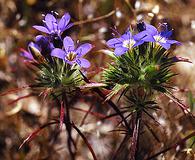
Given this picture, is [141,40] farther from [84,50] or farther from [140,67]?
[84,50]

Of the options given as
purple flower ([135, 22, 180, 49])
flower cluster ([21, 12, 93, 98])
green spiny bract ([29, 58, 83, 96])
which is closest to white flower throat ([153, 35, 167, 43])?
purple flower ([135, 22, 180, 49])

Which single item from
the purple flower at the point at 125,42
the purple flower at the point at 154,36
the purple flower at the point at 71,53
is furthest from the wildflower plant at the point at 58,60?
the purple flower at the point at 154,36

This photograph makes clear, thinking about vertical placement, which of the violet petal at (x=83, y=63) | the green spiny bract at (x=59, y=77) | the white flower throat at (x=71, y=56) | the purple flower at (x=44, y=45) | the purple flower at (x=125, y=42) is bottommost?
the green spiny bract at (x=59, y=77)

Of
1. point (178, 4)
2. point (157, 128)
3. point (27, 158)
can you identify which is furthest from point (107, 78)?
point (178, 4)

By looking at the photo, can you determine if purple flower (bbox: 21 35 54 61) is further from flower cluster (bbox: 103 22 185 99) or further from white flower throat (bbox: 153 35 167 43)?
white flower throat (bbox: 153 35 167 43)

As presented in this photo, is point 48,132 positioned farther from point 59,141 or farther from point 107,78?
point 107,78

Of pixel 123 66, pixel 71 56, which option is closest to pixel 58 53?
pixel 71 56

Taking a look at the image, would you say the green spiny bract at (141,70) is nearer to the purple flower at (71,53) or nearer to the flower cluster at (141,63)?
the flower cluster at (141,63)
